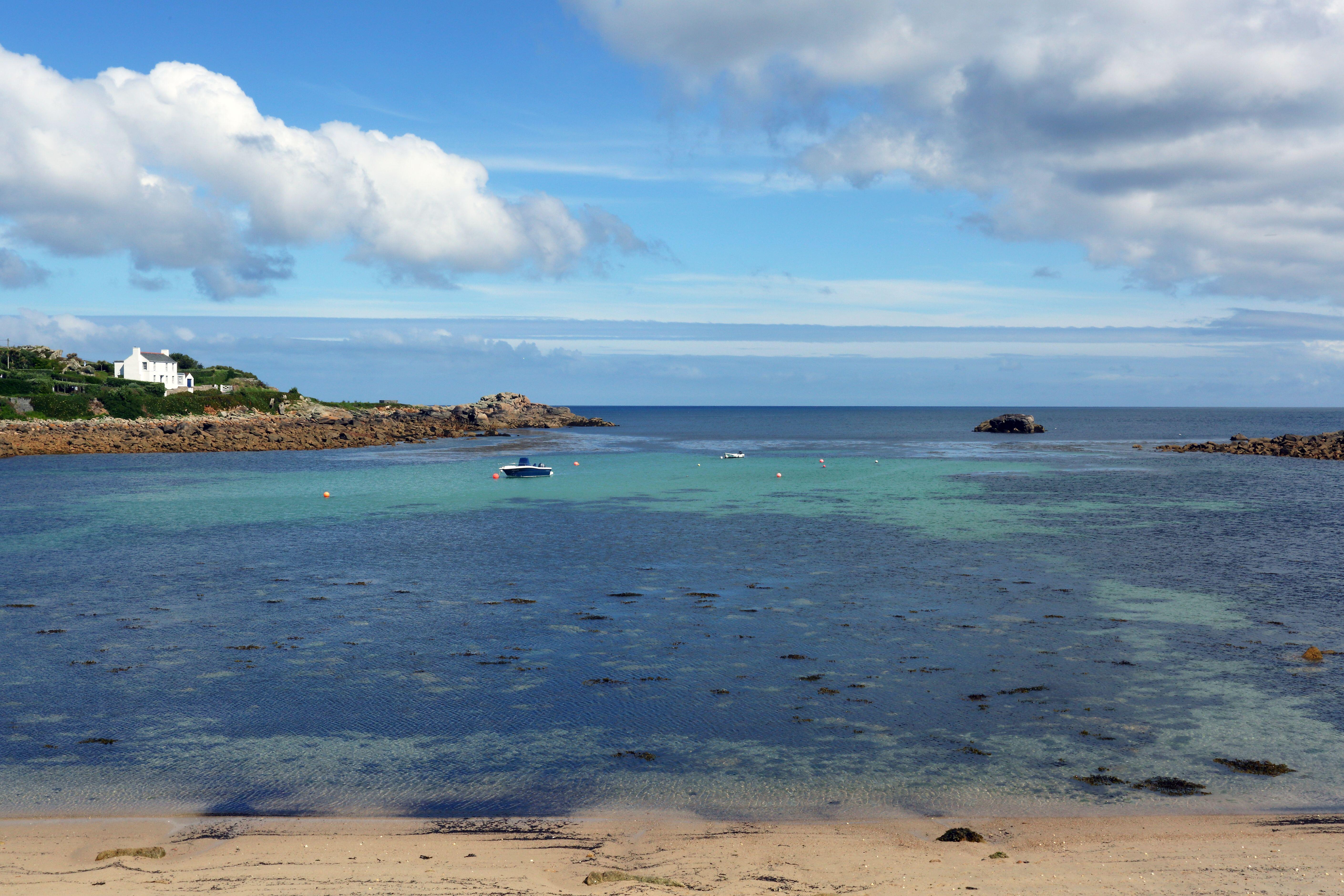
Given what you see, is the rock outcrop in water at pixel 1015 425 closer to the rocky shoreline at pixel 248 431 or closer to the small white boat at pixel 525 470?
the rocky shoreline at pixel 248 431

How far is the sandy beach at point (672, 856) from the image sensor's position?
9922 mm

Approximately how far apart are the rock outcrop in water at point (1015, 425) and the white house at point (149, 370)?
135 m

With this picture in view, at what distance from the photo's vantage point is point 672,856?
431 inches

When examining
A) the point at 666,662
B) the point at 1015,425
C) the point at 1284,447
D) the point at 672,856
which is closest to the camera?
the point at 672,856

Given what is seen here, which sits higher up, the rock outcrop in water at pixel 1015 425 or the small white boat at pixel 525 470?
the rock outcrop in water at pixel 1015 425

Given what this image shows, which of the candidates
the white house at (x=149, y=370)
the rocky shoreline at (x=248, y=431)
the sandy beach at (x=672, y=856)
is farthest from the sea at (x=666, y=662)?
the white house at (x=149, y=370)

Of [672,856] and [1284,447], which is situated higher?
[1284,447]

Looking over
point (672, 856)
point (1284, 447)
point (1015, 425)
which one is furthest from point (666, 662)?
point (1015, 425)

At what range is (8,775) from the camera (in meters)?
13.4

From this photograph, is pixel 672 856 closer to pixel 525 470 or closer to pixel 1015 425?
pixel 525 470

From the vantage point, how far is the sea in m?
13.3

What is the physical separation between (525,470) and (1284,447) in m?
79.2

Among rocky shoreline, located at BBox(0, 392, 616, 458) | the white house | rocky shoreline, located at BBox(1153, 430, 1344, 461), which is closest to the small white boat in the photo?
rocky shoreline, located at BBox(0, 392, 616, 458)

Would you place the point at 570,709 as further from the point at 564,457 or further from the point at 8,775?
the point at 564,457
